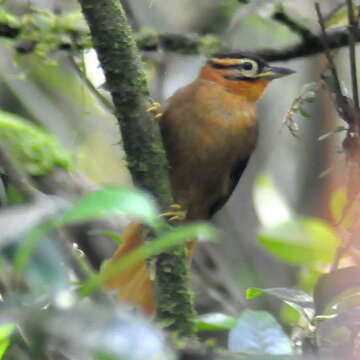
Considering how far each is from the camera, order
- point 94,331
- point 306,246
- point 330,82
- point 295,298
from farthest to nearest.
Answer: point 306,246 → point 330,82 → point 295,298 → point 94,331

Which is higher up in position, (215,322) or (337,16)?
(337,16)

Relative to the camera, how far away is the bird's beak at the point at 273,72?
12.4ft

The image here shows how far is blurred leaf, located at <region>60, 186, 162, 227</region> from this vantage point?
1113mm

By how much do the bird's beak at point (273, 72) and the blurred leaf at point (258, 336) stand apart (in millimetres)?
2120

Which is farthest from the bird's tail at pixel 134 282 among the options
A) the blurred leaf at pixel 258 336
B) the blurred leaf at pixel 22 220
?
the blurred leaf at pixel 22 220

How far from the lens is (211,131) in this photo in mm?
3635

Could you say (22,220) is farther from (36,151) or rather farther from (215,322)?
(36,151)

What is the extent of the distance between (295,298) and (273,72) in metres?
1.94

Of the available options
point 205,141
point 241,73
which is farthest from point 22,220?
point 241,73

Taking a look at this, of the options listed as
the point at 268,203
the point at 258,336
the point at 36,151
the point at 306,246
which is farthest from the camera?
the point at 268,203

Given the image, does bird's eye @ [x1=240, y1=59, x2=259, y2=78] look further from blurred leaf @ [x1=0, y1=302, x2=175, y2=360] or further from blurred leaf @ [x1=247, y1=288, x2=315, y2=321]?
blurred leaf @ [x1=0, y1=302, x2=175, y2=360]

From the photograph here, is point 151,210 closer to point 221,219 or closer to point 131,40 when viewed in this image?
point 131,40

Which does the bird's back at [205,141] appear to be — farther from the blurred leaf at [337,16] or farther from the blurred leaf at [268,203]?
the blurred leaf at [268,203]

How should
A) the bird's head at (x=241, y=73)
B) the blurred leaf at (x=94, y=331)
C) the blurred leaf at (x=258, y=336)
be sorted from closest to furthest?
1. the blurred leaf at (x=94, y=331)
2. the blurred leaf at (x=258, y=336)
3. the bird's head at (x=241, y=73)
